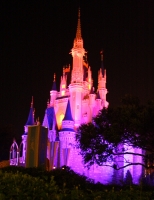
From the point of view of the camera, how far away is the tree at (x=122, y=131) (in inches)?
1099

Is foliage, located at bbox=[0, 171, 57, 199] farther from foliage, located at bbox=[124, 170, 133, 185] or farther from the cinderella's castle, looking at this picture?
the cinderella's castle

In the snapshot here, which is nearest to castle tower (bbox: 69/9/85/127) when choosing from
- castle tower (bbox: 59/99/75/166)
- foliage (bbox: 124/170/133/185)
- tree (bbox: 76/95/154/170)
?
castle tower (bbox: 59/99/75/166)

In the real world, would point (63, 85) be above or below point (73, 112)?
above

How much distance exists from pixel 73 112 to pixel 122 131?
2699cm

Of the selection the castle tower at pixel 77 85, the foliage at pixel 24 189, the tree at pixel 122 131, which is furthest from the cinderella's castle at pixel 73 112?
the foliage at pixel 24 189

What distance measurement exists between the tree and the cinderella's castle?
56.2 ft

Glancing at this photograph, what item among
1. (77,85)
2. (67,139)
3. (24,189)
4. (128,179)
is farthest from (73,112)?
(24,189)

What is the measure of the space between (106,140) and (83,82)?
98.8 feet

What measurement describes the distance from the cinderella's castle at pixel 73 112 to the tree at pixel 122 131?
56.2ft

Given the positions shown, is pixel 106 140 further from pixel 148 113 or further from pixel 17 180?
pixel 17 180

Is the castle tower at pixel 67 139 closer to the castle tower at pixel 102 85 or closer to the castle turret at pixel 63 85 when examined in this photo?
the castle turret at pixel 63 85

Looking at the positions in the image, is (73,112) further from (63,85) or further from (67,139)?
(63,85)

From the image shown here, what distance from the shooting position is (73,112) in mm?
55531

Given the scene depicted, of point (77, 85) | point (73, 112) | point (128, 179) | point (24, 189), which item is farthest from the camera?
point (77, 85)
